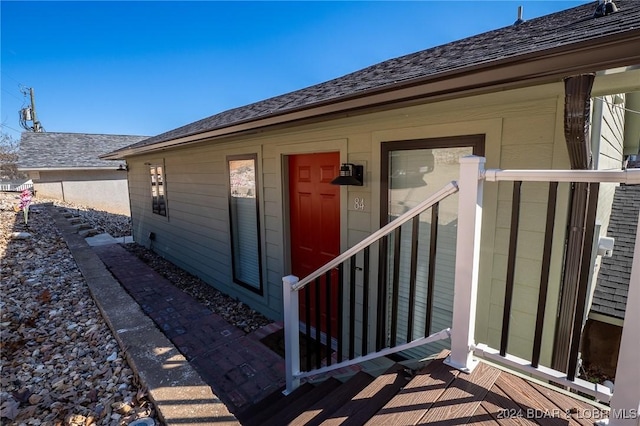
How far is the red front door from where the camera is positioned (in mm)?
3309

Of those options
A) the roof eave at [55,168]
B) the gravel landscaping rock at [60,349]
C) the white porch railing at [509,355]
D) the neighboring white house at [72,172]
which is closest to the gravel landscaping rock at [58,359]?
the gravel landscaping rock at [60,349]

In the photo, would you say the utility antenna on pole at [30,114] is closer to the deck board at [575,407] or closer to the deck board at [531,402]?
the deck board at [531,402]

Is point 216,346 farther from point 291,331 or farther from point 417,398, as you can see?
point 417,398

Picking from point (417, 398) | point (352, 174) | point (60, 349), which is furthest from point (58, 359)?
point (352, 174)

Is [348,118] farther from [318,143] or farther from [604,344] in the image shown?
[604,344]

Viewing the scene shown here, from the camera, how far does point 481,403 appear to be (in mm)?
1280

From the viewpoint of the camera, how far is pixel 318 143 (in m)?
3.26

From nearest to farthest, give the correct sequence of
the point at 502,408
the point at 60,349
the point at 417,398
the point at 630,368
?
1. the point at 630,368
2. the point at 502,408
3. the point at 417,398
4. the point at 60,349

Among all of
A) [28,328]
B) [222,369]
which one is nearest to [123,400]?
[222,369]

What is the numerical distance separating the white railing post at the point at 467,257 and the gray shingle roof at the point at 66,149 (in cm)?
1607

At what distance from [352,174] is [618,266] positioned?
5186mm

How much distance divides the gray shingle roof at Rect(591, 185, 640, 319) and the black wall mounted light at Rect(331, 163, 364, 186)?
3462mm

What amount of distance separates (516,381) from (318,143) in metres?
2.61

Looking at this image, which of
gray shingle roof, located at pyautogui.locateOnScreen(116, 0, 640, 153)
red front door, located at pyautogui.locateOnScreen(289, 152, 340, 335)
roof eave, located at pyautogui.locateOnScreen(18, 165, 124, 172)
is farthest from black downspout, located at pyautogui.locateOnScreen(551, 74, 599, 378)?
roof eave, located at pyautogui.locateOnScreen(18, 165, 124, 172)
